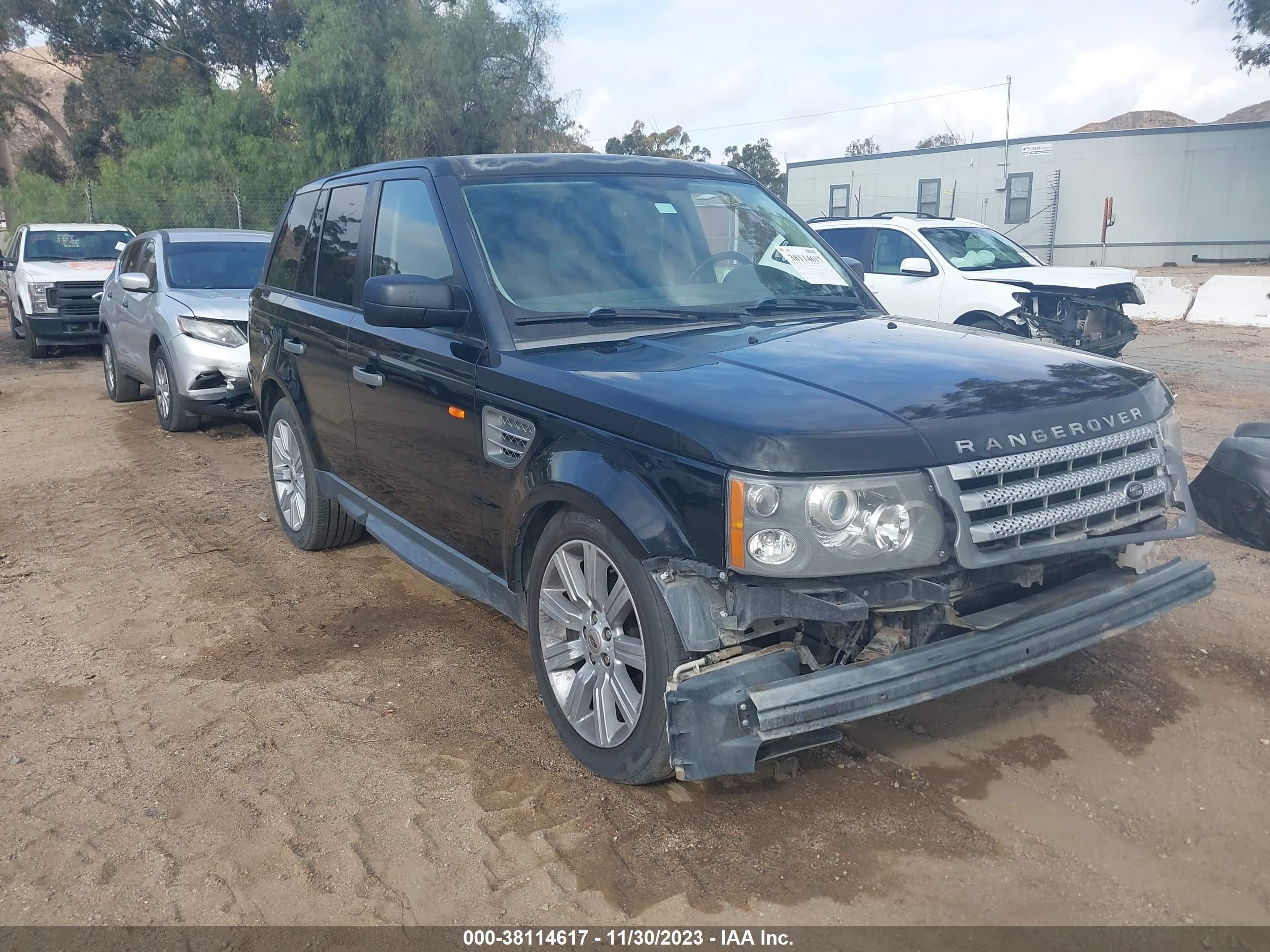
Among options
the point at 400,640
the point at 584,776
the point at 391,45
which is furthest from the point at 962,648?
the point at 391,45

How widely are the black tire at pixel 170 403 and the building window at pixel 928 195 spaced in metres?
28.6

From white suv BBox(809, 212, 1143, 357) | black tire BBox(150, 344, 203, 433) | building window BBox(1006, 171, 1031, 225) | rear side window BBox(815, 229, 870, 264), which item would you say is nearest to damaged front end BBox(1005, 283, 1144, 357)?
white suv BBox(809, 212, 1143, 357)

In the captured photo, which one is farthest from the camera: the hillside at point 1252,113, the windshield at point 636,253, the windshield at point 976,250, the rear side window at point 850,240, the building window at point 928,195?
the hillside at point 1252,113

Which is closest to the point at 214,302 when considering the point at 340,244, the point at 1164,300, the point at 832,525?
the point at 340,244

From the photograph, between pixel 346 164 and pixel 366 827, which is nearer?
pixel 366 827

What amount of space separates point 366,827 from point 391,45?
29.0m

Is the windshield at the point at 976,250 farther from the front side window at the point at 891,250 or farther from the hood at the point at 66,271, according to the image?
Result: the hood at the point at 66,271

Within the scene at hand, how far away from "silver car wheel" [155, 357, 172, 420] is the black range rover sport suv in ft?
18.3

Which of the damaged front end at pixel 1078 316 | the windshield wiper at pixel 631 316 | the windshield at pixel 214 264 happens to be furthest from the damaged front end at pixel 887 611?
the windshield at pixel 214 264

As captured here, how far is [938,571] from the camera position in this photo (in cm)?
287

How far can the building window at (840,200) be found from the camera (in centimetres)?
3566

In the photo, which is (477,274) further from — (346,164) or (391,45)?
(391,45)

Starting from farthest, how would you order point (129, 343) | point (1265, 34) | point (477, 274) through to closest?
point (1265, 34), point (129, 343), point (477, 274)

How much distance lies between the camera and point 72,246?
16.2 meters
